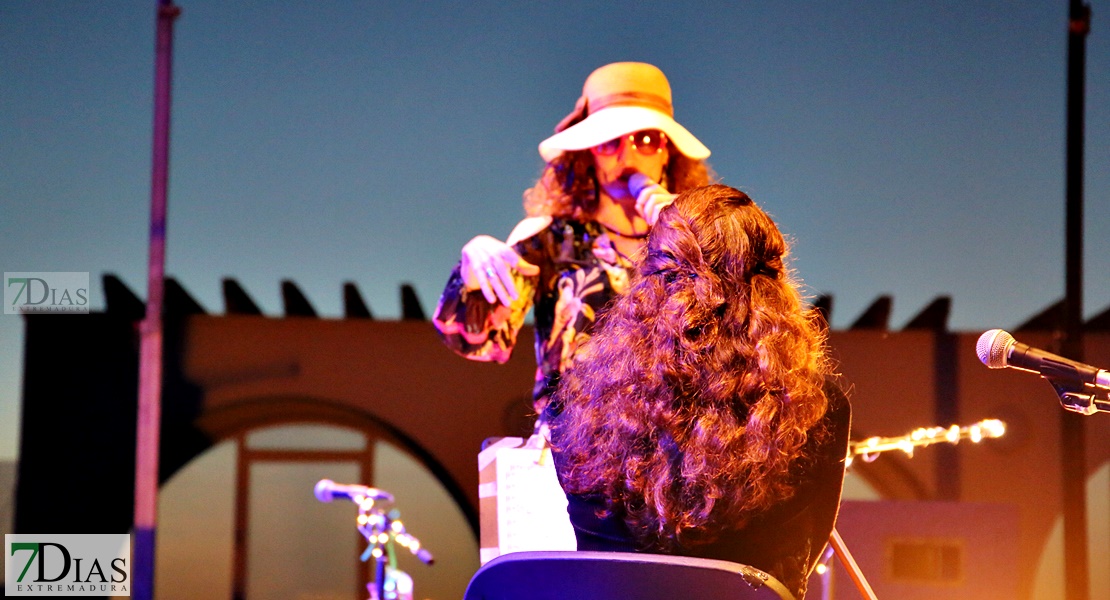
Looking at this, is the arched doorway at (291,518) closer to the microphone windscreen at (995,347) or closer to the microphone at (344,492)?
the microphone at (344,492)

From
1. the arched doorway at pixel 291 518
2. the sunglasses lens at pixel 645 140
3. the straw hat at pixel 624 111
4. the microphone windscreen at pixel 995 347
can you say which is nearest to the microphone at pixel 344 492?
the straw hat at pixel 624 111

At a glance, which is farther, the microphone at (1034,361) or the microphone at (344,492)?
the microphone at (344,492)

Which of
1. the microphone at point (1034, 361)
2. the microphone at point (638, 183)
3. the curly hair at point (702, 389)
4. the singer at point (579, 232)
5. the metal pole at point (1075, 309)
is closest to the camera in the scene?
the curly hair at point (702, 389)

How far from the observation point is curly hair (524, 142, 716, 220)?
6.86 ft

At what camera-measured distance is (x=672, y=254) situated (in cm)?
115

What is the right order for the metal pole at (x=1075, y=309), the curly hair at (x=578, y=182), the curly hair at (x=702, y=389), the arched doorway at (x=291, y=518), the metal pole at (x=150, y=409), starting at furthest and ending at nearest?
the arched doorway at (x=291, y=518), the metal pole at (x=1075, y=309), the metal pole at (x=150, y=409), the curly hair at (x=578, y=182), the curly hair at (x=702, y=389)

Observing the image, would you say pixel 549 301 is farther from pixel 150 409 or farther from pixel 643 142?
pixel 150 409

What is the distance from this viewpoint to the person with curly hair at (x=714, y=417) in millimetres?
1046

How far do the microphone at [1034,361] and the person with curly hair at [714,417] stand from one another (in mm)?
250

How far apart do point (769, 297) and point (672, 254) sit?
0.13 m

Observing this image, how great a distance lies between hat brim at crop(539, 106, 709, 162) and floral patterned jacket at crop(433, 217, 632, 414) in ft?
0.60

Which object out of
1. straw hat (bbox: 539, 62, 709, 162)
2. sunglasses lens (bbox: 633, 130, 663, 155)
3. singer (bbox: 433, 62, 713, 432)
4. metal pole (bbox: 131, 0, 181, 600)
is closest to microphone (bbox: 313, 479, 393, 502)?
metal pole (bbox: 131, 0, 181, 600)

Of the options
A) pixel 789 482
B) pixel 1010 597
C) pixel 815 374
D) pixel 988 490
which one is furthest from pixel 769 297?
pixel 988 490

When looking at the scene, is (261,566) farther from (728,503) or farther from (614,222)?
(728,503)
